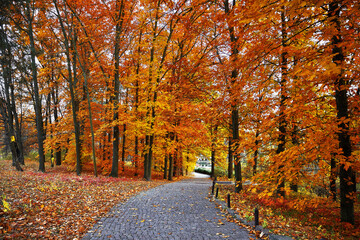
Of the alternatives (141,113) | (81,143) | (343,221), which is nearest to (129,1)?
(141,113)

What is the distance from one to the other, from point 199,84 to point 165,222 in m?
7.68

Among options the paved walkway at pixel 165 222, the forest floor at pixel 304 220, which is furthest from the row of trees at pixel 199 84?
the paved walkway at pixel 165 222

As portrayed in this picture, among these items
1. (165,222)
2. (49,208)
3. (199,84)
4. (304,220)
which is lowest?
(304,220)

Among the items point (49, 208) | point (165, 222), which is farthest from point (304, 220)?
point (49, 208)

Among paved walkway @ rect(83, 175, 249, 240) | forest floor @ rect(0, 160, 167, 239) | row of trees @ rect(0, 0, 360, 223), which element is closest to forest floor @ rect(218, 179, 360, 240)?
row of trees @ rect(0, 0, 360, 223)

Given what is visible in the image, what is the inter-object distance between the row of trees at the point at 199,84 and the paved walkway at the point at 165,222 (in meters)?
1.99

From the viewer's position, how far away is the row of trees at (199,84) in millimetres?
5297

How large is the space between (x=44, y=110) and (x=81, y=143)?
1152cm

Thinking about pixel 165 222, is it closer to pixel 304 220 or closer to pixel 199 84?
pixel 304 220

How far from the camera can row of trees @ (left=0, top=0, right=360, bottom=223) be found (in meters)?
5.30

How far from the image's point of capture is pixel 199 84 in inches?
460

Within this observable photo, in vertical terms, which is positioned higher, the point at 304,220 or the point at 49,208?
the point at 49,208

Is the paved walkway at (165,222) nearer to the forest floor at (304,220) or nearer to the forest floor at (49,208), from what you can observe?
the forest floor at (49,208)

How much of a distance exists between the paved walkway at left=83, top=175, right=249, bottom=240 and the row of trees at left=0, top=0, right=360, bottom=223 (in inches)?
78.2
